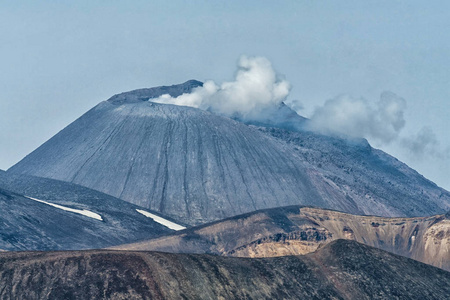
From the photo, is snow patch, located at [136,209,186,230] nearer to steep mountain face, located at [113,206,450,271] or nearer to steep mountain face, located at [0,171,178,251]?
steep mountain face, located at [0,171,178,251]

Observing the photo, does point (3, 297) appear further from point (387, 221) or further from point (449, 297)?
point (387, 221)

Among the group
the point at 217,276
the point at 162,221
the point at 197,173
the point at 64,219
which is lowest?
the point at 217,276

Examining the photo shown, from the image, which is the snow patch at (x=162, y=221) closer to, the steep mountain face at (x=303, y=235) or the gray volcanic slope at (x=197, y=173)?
the gray volcanic slope at (x=197, y=173)

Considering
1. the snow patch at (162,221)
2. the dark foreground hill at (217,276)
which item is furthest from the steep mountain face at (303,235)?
the dark foreground hill at (217,276)

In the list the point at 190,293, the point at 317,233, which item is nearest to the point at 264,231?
the point at 317,233

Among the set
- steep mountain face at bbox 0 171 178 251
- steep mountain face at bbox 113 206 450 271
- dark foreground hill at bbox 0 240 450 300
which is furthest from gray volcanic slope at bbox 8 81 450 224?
dark foreground hill at bbox 0 240 450 300

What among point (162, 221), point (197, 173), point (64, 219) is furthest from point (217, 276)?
point (197, 173)

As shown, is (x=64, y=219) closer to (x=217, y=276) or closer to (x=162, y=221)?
(x=162, y=221)
